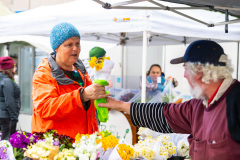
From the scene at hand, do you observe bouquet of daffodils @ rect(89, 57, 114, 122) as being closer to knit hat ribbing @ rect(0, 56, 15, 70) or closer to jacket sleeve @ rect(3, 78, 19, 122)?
jacket sleeve @ rect(3, 78, 19, 122)

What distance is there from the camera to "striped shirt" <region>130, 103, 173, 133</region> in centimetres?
195

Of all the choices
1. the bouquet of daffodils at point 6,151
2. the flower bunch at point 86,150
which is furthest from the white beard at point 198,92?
the bouquet of daffodils at point 6,151

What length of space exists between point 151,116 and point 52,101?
0.74m

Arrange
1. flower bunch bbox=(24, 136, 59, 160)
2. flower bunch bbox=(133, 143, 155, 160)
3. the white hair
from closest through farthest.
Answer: flower bunch bbox=(24, 136, 59, 160) → the white hair → flower bunch bbox=(133, 143, 155, 160)

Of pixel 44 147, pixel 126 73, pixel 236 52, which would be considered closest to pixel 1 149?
pixel 44 147

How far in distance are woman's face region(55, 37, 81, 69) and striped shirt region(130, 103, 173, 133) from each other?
1.95ft

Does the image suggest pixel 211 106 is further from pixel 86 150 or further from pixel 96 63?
pixel 96 63

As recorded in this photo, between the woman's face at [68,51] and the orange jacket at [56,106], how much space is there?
0.24 ft

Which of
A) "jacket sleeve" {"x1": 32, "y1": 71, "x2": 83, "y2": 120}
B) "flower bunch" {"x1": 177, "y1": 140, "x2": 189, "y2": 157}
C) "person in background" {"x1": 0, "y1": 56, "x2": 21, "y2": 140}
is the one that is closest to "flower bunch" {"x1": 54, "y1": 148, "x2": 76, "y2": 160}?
"jacket sleeve" {"x1": 32, "y1": 71, "x2": 83, "y2": 120}

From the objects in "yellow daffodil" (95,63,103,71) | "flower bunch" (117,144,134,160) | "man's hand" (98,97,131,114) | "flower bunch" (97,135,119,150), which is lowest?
"flower bunch" (117,144,134,160)

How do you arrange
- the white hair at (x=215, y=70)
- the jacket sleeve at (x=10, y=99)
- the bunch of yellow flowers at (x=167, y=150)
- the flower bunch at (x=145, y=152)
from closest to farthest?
the white hair at (x=215, y=70) < the flower bunch at (x=145, y=152) < the bunch of yellow flowers at (x=167, y=150) < the jacket sleeve at (x=10, y=99)

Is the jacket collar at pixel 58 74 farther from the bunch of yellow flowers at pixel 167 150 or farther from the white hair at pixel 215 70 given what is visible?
the bunch of yellow flowers at pixel 167 150

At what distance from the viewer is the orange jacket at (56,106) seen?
178cm

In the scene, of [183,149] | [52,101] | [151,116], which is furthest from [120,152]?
[183,149]
